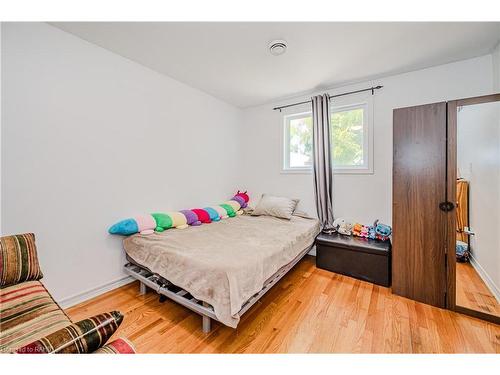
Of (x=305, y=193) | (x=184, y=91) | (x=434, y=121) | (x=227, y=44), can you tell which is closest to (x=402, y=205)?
(x=434, y=121)

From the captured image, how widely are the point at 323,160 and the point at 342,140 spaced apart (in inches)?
16.2

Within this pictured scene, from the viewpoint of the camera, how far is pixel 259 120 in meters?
3.58

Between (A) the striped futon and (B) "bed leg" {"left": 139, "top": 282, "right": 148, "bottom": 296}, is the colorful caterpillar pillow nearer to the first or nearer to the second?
(B) "bed leg" {"left": 139, "top": 282, "right": 148, "bottom": 296}

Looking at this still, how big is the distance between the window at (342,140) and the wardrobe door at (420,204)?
2.22 feet

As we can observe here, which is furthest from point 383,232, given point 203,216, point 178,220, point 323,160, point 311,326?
point 178,220

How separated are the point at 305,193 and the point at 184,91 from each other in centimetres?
225

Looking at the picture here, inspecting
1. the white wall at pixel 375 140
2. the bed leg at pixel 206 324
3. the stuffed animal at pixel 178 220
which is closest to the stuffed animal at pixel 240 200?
the white wall at pixel 375 140

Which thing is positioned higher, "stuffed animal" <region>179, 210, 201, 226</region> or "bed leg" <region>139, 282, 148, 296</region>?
"stuffed animal" <region>179, 210, 201, 226</region>

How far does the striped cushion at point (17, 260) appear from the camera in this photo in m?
1.23

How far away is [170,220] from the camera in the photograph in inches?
91.8

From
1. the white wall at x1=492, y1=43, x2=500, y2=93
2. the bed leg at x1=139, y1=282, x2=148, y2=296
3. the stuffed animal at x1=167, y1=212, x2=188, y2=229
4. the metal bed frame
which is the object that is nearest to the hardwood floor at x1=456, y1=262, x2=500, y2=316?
the metal bed frame

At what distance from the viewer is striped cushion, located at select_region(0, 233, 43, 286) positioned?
123 cm

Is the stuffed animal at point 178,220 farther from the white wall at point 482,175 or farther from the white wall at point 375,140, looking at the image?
the white wall at point 482,175

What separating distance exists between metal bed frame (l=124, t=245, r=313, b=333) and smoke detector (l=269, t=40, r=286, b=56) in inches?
82.1
